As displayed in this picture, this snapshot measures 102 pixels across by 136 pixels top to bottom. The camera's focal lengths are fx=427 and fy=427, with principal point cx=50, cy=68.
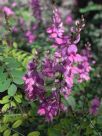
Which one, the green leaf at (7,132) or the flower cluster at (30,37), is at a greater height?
the flower cluster at (30,37)

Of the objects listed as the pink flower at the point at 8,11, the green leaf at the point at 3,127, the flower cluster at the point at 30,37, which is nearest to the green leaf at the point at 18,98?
the green leaf at the point at 3,127

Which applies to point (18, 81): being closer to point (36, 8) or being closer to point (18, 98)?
point (18, 98)

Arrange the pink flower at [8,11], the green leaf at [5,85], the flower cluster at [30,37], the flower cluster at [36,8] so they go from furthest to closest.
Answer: the pink flower at [8,11] < the flower cluster at [30,37] < the flower cluster at [36,8] < the green leaf at [5,85]

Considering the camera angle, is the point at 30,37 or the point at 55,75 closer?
the point at 55,75

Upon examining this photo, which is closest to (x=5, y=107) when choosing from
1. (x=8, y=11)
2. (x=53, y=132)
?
(x=53, y=132)

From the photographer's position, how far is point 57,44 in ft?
7.79

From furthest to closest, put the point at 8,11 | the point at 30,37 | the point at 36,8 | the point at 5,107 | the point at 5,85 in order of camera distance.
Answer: the point at 8,11 < the point at 30,37 < the point at 36,8 < the point at 5,107 < the point at 5,85

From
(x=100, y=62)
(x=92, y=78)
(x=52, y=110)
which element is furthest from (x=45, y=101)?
(x=100, y=62)

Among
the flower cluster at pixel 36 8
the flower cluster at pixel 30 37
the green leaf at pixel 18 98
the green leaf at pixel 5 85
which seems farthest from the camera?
the flower cluster at pixel 30 37

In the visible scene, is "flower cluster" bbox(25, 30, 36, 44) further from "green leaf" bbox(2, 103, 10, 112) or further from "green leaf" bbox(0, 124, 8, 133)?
"green leaf" bbox(0, 124, 8, 133)

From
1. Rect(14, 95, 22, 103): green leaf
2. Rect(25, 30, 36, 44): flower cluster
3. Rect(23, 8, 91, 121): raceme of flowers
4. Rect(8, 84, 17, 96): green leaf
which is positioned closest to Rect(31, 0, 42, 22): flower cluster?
Rect(25, 30, 36, 44): flower cluster

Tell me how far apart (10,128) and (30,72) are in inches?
12.8

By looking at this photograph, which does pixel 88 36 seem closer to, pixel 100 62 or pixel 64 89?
pixel 100 62

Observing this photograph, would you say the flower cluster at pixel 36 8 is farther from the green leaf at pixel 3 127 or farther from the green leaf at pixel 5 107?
the green leaf at pixel 3 127
